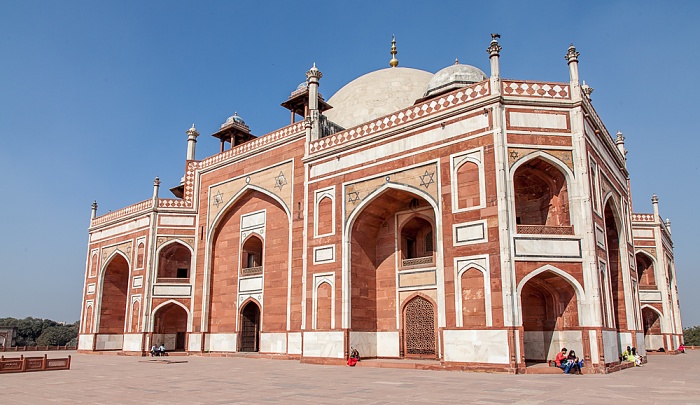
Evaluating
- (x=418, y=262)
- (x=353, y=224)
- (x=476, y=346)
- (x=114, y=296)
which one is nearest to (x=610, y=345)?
(x=476, y=346)

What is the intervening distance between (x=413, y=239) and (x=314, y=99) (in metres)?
6.54

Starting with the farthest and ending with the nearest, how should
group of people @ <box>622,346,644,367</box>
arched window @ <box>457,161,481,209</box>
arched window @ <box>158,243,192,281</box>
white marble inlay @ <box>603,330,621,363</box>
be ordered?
arched window @ <box>158,243,192,281</box>, group of people @ <box>622,346,644,367</box>, arched window @ <box>457,161,481,209</box>, white marble inlay @ <box>603,330,621,363</box>

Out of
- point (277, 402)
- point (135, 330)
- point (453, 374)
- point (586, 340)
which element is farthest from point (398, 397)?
point (135, 330)

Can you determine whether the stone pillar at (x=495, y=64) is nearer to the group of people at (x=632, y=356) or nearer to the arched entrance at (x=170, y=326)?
the group of people at (x=632, y=356)

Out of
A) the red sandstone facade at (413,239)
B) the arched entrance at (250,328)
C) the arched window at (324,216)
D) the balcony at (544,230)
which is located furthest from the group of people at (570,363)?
the arched entrance at (250,328)

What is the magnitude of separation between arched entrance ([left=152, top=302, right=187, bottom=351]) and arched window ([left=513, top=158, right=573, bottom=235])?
48.0 ft

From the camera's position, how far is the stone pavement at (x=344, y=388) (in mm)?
7410

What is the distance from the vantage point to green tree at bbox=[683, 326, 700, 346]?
47.6 m

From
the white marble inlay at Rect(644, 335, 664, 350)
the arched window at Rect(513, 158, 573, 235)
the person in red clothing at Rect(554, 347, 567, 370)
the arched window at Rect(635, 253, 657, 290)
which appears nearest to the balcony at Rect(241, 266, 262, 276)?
the arched window at Rect(513, 158, 573, 235)

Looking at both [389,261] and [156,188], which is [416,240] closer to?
[389,261]

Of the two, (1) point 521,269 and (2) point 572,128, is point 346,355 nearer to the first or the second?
(1) point 521,269

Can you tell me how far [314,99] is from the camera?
1941 cm

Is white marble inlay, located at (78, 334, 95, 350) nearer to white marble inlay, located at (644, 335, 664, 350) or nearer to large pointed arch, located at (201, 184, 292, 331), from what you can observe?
large pointed arch, located at (201, 184, 292, 331)

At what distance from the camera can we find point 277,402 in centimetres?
711
